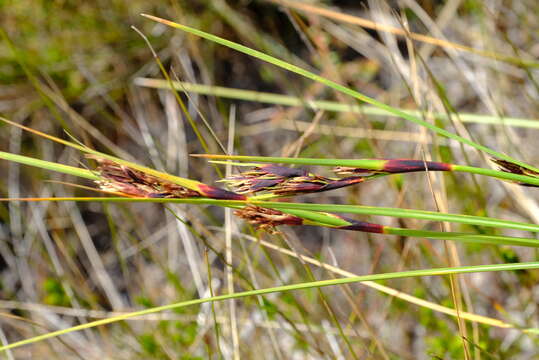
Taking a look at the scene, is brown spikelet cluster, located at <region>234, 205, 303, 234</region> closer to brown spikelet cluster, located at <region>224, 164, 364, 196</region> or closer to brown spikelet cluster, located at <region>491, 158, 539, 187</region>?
brown spikelet cluster, located at <region>224, 164, 364, 196</region>

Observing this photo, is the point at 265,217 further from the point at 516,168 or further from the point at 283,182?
the point at 516,168

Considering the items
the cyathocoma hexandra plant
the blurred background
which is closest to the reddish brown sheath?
the cyathocoma hexandra plant

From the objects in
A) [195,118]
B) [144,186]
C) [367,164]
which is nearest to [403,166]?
[367,164]

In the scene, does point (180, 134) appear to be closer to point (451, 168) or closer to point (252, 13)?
point (252, 13)

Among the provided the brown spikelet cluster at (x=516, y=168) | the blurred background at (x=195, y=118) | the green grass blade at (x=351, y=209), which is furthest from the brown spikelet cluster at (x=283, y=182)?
the blurred background at (x=195, y=118)

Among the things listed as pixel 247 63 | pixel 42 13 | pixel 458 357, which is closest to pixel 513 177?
pixel 458 357
